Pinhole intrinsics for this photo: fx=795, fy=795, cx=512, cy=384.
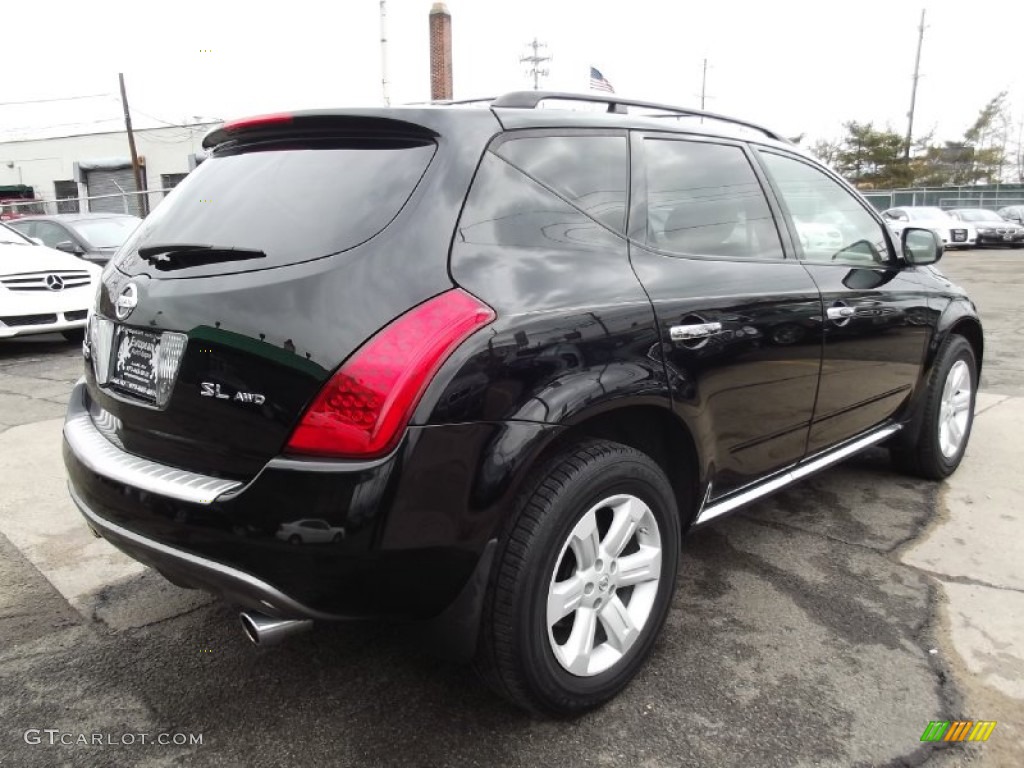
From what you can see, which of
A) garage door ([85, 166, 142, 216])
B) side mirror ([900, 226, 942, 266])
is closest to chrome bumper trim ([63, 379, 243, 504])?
side mirror ([900, 226, 942, 266])

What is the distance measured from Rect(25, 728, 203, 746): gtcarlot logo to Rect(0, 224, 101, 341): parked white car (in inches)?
251

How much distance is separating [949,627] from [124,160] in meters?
42.2

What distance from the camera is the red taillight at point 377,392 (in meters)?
1.78

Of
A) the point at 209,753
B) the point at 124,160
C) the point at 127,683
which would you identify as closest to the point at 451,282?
the point at 209,753

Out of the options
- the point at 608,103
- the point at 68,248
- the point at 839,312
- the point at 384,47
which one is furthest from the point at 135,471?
the point at 384,47

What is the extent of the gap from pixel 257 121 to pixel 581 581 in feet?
5.37

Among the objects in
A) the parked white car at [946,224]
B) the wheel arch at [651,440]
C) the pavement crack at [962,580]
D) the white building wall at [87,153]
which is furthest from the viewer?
the white building wall at [87,153]

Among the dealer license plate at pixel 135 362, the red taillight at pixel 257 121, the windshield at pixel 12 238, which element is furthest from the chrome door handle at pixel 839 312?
the windshield at pixel 12 238

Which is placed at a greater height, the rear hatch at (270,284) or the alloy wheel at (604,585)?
the rear hatch at (270,284)

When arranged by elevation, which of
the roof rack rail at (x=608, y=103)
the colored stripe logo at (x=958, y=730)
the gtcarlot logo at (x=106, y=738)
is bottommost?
the colored stripe logo at (x=958, y=730)

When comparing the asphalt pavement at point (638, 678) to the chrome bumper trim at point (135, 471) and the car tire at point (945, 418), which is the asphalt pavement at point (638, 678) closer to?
the car tire at point (945, 418)

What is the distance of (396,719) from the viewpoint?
2.25m

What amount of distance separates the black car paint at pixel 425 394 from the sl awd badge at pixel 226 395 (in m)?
0.02

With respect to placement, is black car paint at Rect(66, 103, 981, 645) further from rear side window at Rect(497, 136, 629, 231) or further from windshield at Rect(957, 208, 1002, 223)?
windshield at Rect(957, 208, 1002, 223)
